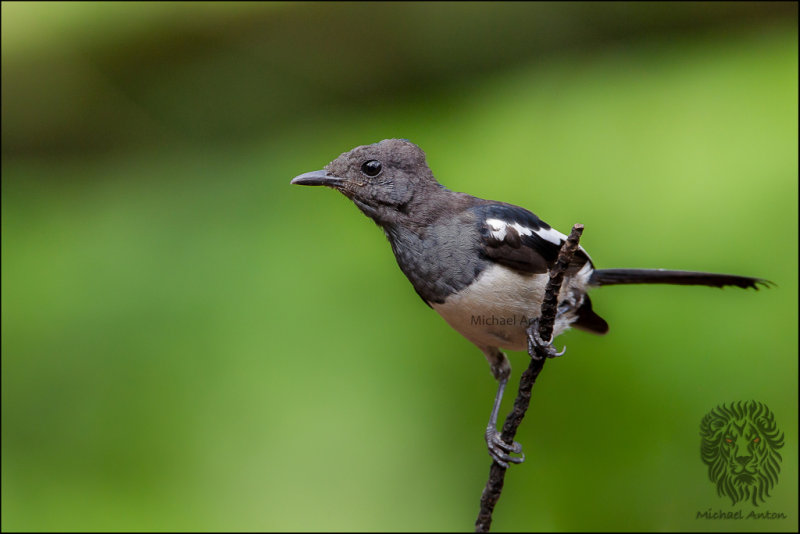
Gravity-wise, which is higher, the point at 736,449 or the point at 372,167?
the point at 372,167

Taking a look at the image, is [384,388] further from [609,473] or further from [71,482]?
[71,482]

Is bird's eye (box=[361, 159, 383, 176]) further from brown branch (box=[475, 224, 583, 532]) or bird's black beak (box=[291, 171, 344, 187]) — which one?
brown branch (box=[475, 224, 583, 532])

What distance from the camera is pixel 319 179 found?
89cm

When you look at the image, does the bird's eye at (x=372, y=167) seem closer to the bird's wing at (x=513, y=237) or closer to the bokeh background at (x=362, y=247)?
the bird's wing at (x=513, y=237)

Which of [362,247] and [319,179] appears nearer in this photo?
[319,179]

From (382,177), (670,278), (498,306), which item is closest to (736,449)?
(670,278)

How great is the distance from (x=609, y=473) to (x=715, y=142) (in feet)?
3.88

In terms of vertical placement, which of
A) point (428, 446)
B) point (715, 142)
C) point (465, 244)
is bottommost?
point (428, 446)

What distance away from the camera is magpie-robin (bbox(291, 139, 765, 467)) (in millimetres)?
955

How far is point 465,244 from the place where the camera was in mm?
1056

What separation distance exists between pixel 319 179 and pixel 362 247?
67.7 inches

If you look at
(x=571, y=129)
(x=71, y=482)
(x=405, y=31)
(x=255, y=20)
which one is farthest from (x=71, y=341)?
(x=571, y=129)

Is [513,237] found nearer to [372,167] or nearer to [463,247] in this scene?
[463,247]

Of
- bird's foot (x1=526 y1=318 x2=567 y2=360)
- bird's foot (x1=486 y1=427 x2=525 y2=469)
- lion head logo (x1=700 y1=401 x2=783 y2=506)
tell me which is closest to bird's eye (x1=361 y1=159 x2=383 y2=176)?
bird's foot (x1=526 y1=318 x2=567 y2=360)
